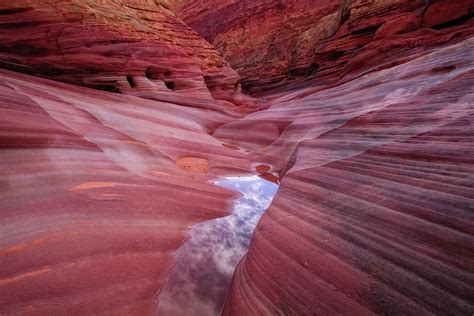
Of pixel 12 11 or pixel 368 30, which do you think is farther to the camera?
pixel 368 30

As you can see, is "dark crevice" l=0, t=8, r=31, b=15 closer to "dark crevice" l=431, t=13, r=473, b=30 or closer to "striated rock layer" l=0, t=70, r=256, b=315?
"striated rock layer" l=0, t=70, r=256, b=315

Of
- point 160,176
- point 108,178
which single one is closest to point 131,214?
point 108,178

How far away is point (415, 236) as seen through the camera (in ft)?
5.64

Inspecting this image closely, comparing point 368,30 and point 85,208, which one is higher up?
point 368,30

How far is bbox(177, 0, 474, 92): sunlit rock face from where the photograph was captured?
837 cm

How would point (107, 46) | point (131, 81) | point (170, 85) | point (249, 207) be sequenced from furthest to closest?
point (170, 85)
point (131, 81)
point (107, 46)
point (249, 207)

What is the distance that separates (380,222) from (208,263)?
1.48 metres

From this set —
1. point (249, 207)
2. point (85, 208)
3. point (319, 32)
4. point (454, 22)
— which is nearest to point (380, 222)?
point (249, 207)

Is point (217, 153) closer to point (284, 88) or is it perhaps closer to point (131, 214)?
point (131, 214)

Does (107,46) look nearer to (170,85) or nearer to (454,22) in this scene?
(170,85)

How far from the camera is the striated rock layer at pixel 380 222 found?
1490 mm

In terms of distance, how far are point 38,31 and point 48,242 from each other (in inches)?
296

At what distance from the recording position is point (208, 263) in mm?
2289

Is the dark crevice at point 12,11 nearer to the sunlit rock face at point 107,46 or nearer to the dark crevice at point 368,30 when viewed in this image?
the sunlit rock face at point 107,46
